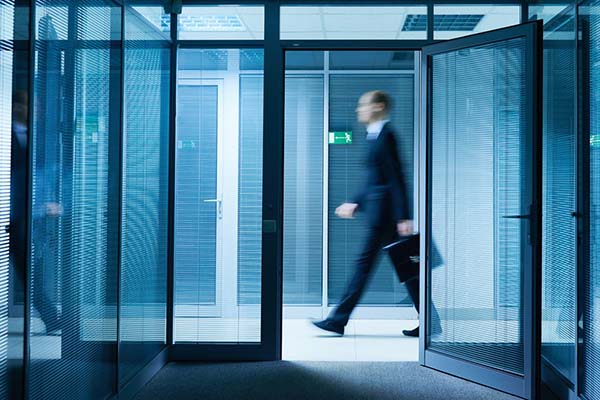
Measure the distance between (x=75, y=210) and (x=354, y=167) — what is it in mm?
3130

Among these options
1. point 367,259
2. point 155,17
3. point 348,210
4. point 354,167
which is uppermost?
point 155,17

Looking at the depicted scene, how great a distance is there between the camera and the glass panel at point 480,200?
378 centimetres

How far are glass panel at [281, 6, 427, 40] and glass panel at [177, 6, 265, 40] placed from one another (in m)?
0.17

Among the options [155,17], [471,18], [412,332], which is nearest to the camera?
[155,17]

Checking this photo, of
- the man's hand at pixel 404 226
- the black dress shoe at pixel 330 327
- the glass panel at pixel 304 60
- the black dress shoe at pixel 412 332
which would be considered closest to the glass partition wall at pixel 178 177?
the man's hand at pixel 404 226

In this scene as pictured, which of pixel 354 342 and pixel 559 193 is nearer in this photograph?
pixel 559 193

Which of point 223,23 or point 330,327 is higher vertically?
→ point 223,23

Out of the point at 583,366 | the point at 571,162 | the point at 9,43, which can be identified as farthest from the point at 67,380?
the point at 571,162

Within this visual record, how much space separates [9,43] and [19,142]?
33cm

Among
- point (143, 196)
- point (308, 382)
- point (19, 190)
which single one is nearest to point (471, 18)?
point (143, 196)

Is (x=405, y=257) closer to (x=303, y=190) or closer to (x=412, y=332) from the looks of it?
(x=412, y=332)

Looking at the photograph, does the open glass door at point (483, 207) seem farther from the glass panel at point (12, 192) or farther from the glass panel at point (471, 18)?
the glass panel at point (12, 192)

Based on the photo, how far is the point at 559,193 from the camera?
3.65 metres

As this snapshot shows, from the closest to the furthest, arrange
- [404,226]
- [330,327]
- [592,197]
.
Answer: [592,197], [404,226], [330,327]
